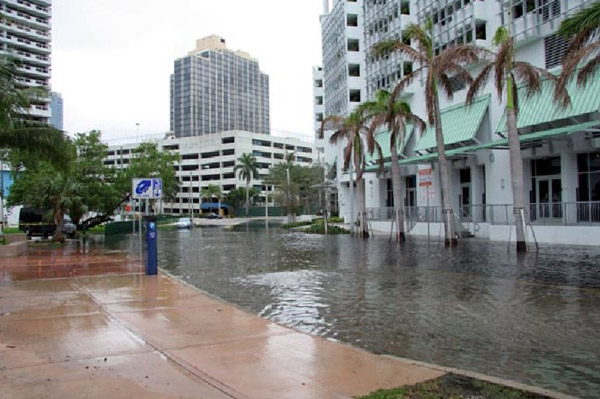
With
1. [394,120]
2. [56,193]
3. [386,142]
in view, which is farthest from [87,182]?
[386,142]

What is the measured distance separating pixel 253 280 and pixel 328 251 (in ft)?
33.7

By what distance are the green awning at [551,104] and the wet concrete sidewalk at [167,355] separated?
20.5 m

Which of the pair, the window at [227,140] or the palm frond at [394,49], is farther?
the window at [227,140]

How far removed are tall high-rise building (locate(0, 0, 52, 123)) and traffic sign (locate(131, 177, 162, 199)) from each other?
8403 cm

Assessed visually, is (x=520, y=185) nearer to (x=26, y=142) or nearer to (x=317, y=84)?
(x=26, y=142)

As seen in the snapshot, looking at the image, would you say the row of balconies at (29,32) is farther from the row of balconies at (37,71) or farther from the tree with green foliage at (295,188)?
the tree with green foliage at (295,188)

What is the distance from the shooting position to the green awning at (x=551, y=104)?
25.5m

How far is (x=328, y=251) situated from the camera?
2517 centimetres

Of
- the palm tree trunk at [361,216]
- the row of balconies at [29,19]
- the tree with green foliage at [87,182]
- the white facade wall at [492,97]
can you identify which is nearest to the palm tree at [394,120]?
the white facade wall at [492,97]

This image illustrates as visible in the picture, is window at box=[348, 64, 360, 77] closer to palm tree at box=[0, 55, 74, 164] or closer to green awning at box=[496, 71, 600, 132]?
green awning at box=[496, 71, 600, 132]

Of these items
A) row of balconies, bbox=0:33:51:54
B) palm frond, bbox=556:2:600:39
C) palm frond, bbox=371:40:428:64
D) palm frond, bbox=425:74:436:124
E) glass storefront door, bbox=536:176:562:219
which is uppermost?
row of balconies, bbox=0:33:51:54

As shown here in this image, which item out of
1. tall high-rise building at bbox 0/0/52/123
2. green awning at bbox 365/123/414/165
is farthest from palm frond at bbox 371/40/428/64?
tall high-rise building at bbox 0/0/52/123

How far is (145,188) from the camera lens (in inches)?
672

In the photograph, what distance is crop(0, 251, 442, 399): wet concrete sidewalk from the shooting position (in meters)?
5.52
